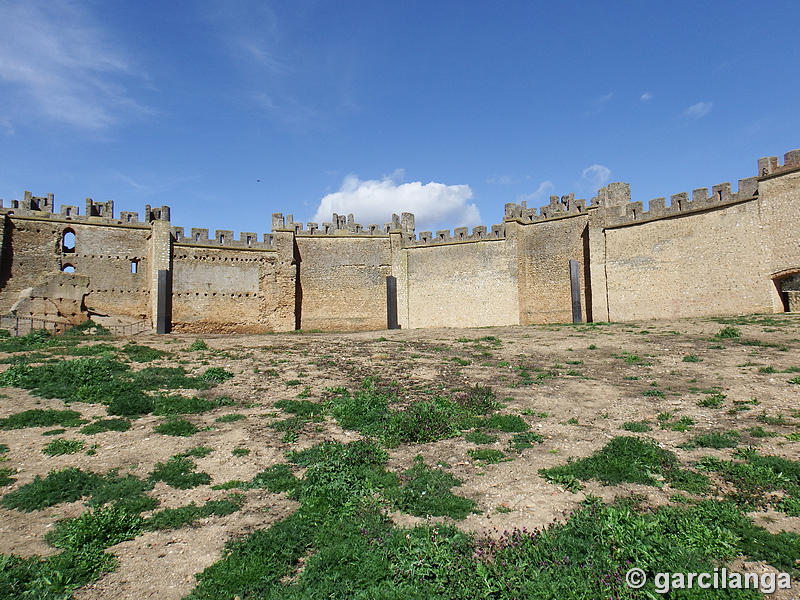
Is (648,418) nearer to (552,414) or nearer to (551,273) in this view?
(552,414)

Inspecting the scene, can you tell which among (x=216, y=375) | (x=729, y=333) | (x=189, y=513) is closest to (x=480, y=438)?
(x=189, y=513)

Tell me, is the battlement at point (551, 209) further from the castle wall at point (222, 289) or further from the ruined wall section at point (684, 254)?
the castle wall at point (222, 289)

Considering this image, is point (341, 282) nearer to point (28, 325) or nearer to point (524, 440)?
point (28, 325)

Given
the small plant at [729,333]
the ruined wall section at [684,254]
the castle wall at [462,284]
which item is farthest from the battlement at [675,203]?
the small plant at [729,333]

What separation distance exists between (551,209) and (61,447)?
90.8 ft

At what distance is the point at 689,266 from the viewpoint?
22.8 m

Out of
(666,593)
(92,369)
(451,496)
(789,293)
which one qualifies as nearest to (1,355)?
(92,369)

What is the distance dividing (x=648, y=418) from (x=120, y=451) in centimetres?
1055

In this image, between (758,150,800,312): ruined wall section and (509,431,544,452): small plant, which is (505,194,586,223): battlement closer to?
(758,150,800,312): ruined wall section

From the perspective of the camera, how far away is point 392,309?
3039 centimetres

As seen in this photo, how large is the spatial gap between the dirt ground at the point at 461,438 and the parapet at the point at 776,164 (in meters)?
6.96

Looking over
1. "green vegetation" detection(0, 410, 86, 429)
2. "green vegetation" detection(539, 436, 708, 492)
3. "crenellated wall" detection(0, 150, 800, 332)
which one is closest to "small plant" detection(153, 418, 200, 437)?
"green vegetation" detection(0, 410, 86, 429)

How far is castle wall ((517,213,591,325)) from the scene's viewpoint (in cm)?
2736

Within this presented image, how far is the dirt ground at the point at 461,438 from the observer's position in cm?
585
